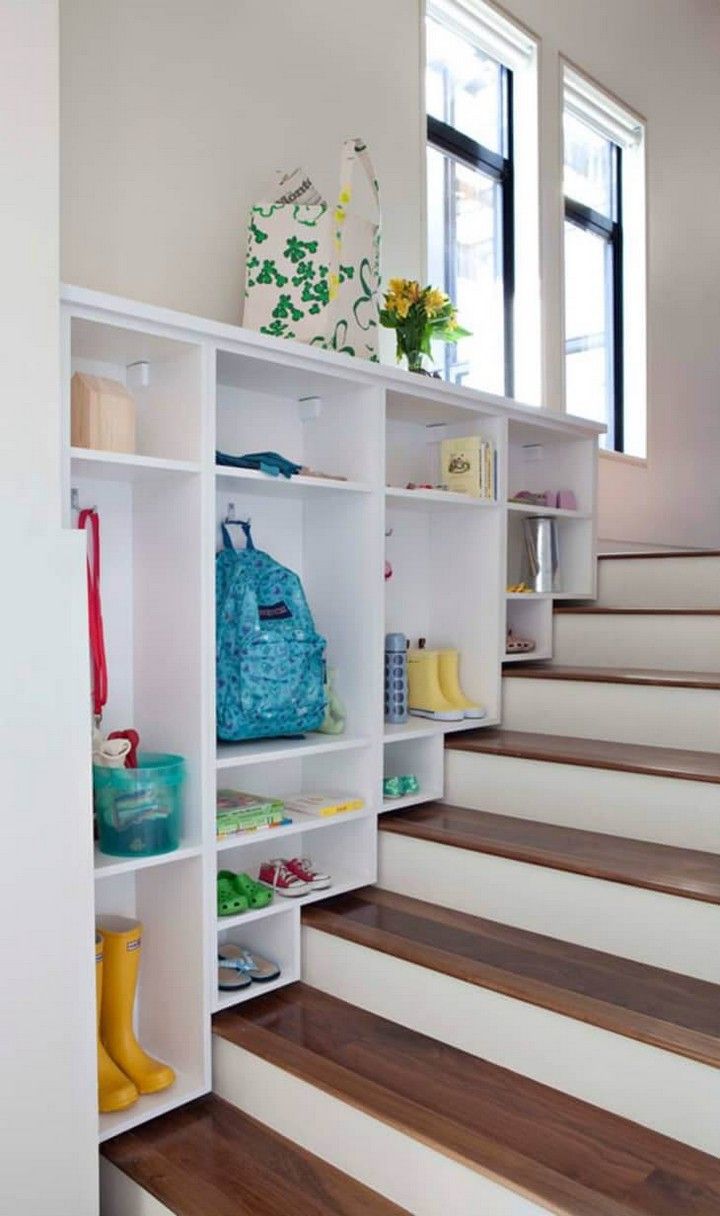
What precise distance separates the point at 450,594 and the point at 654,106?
2.88 metres

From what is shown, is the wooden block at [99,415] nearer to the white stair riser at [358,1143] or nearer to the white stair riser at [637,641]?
the white stair riser at [358,1143]

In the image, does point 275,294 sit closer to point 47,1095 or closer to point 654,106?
point 47,1095

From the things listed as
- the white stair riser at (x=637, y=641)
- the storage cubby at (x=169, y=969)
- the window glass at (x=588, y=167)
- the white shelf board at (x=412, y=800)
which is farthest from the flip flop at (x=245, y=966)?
the window glass at (x=588, y=167)

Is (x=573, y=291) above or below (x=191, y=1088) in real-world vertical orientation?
above

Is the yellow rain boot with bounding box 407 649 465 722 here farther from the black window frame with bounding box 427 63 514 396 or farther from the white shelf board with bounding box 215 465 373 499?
the black window frame with bounding box 427 63 514 396

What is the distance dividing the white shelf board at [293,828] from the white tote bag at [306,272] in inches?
42.7

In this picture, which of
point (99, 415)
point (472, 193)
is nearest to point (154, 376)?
point (99, 415)

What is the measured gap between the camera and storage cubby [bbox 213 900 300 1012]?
1.95 metres

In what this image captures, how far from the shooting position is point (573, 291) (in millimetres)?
4012

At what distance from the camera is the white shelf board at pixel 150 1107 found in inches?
64.7

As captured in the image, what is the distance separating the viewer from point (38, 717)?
1448 mm

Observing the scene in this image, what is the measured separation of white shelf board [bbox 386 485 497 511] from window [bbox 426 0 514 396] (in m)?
1.06

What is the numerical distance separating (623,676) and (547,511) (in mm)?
629

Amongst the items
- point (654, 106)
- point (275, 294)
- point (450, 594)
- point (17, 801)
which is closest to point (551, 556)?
point (450, 594)
